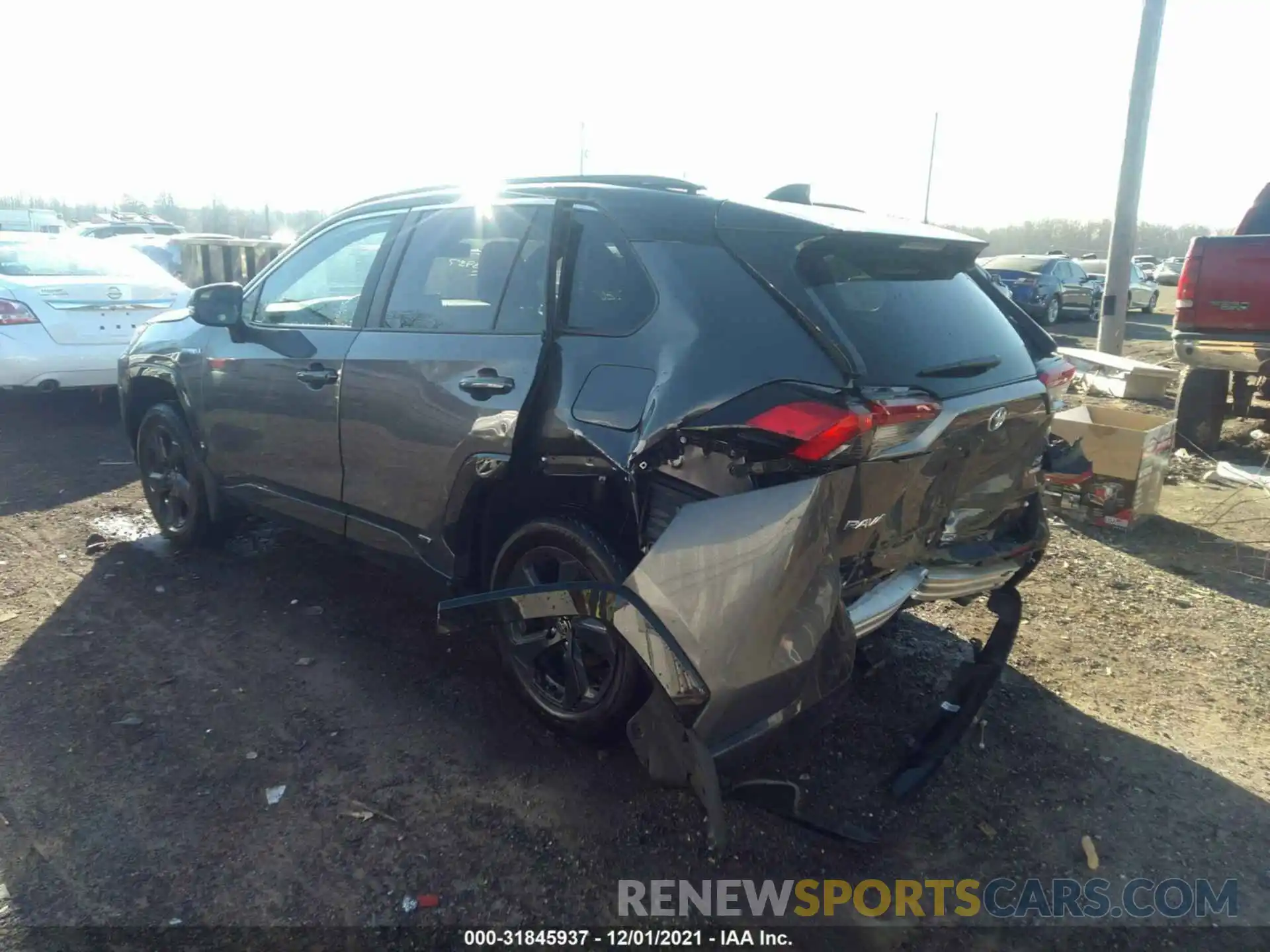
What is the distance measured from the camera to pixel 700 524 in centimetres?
246

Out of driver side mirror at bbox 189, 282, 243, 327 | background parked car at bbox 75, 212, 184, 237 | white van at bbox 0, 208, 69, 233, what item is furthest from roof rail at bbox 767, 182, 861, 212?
white van at bbox 0, 208, 69, 233

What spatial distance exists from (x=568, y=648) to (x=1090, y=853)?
5.66 ft

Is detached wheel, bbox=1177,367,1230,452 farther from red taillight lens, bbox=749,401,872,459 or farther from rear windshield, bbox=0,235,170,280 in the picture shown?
rear windshield, bbox=0,235,170,280

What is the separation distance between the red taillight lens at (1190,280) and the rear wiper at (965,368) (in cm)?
552

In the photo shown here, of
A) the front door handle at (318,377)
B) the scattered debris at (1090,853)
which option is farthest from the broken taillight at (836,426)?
the front door handle at (318,377)

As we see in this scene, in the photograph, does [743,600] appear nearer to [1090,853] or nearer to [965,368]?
[965,368]

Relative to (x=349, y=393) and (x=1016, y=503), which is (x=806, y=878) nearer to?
(x=1016, y=503)

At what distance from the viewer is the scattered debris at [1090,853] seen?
2734 millimetres

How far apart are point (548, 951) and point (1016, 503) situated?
6.96 feet

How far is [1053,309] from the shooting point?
19516 millimetres

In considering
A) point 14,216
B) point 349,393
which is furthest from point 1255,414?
point 14,216

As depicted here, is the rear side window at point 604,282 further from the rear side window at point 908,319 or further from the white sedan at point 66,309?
the white sedan at point 66,309

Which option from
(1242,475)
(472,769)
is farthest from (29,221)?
(1242,475)

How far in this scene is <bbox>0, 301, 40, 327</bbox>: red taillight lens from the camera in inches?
269
